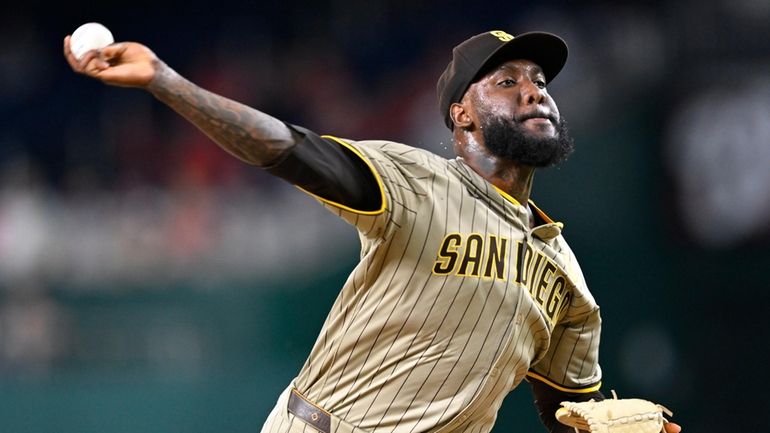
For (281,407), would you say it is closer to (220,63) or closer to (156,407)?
(156,407)

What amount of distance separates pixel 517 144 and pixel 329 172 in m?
0.70

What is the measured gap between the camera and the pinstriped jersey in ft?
7.48

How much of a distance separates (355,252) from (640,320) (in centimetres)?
137

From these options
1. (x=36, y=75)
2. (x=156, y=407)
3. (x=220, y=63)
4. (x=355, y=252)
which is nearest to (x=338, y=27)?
(x=220, y=63)

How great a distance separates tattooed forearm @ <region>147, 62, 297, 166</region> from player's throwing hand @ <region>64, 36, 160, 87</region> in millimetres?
22

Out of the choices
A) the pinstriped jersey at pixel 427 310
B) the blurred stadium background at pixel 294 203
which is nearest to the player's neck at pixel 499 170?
the pinstriped jersey at pixel 427 310

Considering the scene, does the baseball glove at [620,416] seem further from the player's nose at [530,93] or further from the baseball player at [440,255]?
the player's nose at [530,93]

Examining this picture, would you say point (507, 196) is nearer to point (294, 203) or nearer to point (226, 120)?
point (226, 120)

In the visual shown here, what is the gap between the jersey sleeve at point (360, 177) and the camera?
2.02 meters

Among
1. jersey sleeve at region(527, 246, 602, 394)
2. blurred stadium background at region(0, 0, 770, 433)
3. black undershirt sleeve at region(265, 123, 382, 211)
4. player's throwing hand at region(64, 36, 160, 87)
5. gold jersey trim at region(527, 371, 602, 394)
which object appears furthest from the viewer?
blurred stadium background at region(0, 0, 770, 433)

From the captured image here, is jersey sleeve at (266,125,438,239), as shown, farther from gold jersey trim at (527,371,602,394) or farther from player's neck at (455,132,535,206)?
gold jersey trim at (527,371,602,394)

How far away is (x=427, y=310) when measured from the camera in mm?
2311

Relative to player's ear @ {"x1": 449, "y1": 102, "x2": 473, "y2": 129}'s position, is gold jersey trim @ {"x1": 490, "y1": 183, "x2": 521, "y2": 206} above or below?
below

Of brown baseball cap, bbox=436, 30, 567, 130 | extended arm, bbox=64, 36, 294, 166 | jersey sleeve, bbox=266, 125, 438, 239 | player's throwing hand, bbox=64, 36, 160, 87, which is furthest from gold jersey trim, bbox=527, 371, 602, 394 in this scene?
player's throwing hand, bbox=64, 36, 160, 87
